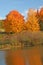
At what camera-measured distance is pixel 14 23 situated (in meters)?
64.2

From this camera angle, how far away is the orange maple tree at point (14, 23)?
64062mm

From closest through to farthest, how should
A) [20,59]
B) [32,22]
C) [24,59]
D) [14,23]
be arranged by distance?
[24,59], [20,59], [14,23], [32,22]

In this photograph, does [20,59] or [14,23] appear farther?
[14,23]

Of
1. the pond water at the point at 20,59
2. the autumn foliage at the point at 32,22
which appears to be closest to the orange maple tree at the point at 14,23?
the autumn foliage at the point at 32,22

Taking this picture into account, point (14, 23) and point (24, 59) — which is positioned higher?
point (14, 23)

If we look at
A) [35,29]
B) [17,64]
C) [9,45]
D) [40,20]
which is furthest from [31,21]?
[17,64]

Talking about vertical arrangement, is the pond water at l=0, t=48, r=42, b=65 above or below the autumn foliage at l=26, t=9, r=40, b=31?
below

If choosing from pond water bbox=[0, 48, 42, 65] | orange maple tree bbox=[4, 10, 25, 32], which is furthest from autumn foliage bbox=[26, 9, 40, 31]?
pond water bbox=[0, 48, 42, 65]

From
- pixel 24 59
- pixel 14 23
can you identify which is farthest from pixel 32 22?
pixel 24 59

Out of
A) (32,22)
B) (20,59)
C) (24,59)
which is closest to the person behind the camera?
(24,59)

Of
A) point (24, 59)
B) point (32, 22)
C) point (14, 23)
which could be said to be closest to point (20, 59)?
point (24, 59)

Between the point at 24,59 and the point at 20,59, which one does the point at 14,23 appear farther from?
the point at 24,59

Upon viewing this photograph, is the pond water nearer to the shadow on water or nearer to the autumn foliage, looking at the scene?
the shadow on water

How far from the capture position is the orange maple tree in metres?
64.1
